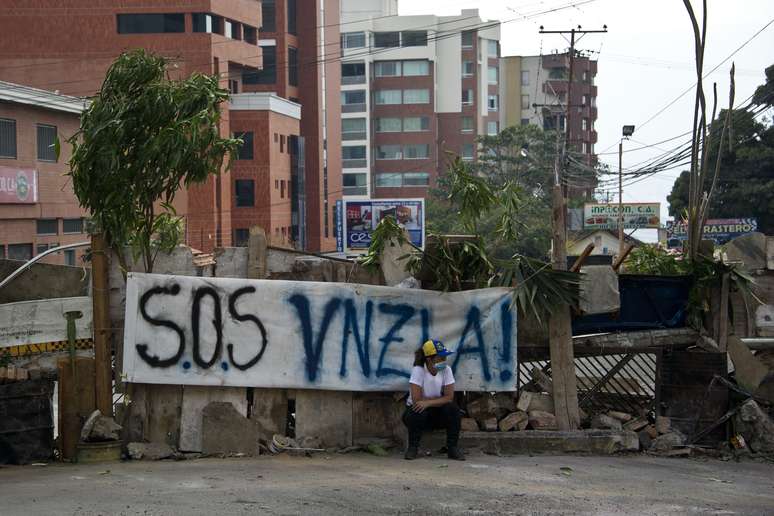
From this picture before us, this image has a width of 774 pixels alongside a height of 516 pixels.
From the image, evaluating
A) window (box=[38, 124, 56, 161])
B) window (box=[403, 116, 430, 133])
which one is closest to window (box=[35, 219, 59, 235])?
window (box=[38, 124, 56, 161])

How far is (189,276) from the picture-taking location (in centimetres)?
1104

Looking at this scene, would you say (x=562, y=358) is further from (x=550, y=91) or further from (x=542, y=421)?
(x=550, y=91)

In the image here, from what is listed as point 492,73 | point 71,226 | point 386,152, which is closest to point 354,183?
point 386,152

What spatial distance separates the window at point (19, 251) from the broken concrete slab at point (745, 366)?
1246 inches

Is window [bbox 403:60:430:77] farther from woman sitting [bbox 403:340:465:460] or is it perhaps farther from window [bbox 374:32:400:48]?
woman sitting [bbox 403:340:465:460]

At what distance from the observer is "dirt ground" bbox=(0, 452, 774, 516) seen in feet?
27.3

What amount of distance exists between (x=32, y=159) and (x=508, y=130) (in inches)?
2041

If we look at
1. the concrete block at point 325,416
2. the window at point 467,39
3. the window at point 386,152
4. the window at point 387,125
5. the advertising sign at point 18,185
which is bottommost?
the concrete block at point 325,416

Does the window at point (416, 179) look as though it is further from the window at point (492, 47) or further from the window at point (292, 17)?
the window at point (292, 17)

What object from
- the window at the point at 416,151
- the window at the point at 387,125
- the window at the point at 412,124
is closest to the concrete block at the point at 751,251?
the window at the point at 416,151

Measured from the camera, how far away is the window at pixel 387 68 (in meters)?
100

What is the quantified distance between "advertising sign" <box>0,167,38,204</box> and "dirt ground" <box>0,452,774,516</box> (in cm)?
2996

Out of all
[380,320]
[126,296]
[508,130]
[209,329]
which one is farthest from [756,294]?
[508,130]

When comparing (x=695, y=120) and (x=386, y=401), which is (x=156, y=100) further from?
(x=695, y=120)
